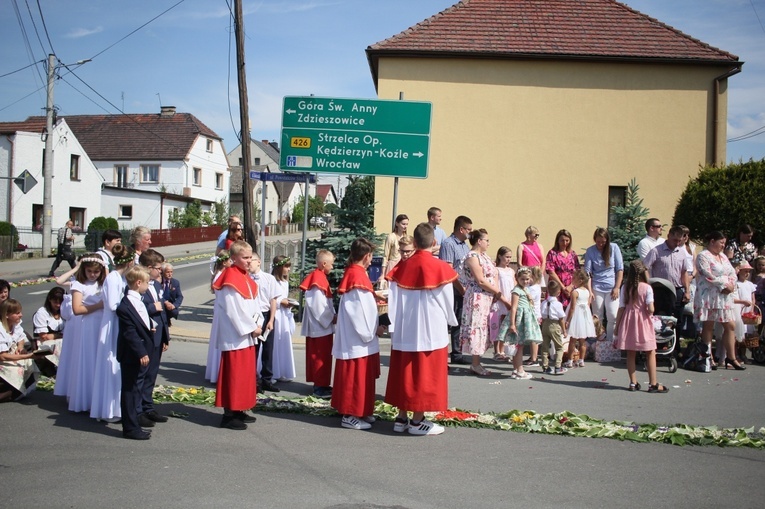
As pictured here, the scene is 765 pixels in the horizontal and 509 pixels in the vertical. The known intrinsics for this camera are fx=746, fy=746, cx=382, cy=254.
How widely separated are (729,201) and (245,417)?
11616mm

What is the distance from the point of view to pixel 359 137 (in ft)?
49.2

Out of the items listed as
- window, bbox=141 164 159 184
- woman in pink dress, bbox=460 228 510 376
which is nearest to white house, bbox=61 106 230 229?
window, bbox=141 164 159 184

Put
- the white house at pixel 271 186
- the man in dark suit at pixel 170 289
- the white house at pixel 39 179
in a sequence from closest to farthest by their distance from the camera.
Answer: the man in dark suit at pixel 170 289
the white house at pixel 39 179
the white house at pixel 271 186

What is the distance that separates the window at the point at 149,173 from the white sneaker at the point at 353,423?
59141 millimetres

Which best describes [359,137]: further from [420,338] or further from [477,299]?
[420,338]

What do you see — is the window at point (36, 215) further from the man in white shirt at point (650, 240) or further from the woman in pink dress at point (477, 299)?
the man in white shirt at point (650, 240)

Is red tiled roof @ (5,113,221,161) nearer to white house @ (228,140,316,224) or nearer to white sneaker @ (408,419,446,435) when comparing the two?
white house @ (228,140,316,224)

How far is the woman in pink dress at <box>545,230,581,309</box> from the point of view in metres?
11.6

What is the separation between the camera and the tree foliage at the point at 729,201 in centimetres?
1493

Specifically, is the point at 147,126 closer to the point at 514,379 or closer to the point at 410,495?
the point at 514,379

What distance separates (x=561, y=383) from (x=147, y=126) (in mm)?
60309

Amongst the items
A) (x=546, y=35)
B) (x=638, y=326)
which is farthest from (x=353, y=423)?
(x=546, y=35)

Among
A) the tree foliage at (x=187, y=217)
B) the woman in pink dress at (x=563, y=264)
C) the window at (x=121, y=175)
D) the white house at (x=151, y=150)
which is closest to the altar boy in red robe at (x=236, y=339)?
the woman in pink dress at (x=563, y=264)

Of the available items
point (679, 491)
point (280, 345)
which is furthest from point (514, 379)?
point (679, 491)
